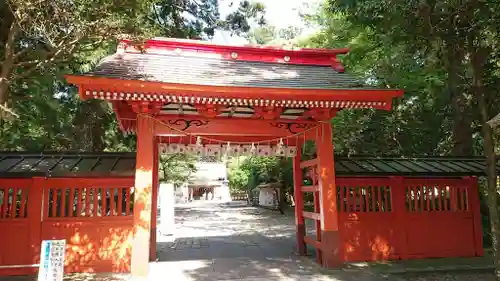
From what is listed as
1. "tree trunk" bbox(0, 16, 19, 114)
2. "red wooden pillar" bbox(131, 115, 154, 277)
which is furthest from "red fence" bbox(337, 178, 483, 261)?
"tree trunk" bbox(0, 16, 19, 114)

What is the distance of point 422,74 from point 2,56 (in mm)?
12000

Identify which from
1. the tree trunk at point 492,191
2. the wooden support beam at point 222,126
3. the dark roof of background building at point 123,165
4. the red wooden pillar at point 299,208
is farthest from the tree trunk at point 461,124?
the wooden support beam at point 222,126

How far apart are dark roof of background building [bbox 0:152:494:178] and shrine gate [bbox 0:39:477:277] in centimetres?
37

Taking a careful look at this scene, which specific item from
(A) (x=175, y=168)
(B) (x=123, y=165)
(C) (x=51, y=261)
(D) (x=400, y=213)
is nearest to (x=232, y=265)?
(B) (x=123, y=165)

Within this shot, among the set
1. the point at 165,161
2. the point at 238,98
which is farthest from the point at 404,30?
the point at 165,161

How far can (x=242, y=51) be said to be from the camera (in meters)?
9.18

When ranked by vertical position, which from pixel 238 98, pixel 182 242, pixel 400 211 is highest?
pixel 238 98

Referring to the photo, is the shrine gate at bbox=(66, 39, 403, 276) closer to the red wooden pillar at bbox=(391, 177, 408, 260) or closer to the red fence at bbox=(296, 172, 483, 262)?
the red fence at bbox=(296, 172, 483, 262)

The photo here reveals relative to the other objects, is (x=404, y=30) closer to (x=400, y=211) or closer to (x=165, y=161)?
(x=400, y=211)

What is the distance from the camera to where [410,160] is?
9.82 metres

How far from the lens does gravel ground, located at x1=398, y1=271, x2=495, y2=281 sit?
6996 millimetres

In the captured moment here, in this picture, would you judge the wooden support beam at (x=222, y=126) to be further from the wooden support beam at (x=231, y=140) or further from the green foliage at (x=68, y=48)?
the green foliage at (x=68, y=48)

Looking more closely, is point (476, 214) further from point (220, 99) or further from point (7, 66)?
point (7, 66)

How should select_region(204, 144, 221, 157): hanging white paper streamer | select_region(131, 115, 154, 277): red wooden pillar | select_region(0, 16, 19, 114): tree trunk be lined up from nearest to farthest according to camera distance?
select_region(0, 16, 19, 114): tree trunk, select_region(131, 115, 154, 277): red wooden pillar, select_region(204, 144, 221, 157): hanging white paper streamer
